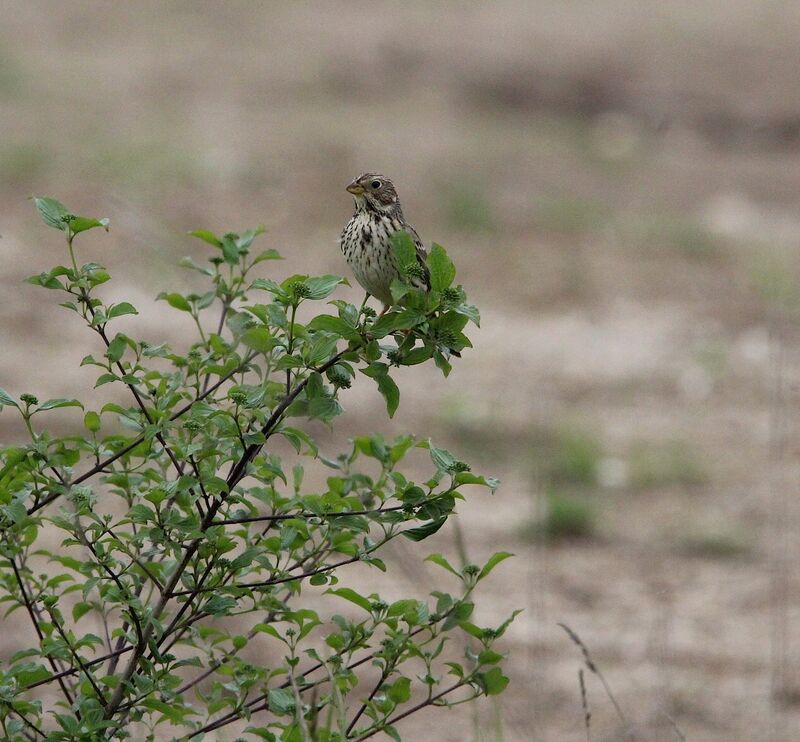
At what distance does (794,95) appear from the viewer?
16.3 m

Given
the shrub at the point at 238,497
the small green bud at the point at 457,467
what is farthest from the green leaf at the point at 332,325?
the small green bud at the point at 457,467

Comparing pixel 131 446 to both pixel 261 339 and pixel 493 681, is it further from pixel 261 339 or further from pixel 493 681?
pixel 493 681

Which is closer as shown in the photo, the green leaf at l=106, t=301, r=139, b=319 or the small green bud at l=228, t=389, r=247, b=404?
the small green bud at l=228, t=389, r=247, b=404

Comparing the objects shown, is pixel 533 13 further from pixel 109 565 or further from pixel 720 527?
pixel 109 565

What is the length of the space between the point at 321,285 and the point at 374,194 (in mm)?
1464

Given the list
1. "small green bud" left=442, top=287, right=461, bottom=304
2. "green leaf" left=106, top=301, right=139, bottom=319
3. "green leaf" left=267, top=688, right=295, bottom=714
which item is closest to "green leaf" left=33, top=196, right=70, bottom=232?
"green leaf" left=106, top=301, right=139, bottom=319

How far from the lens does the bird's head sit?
4.30 m

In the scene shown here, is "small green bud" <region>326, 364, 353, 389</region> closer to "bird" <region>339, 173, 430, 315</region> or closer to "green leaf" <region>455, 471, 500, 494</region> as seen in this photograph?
"green leaf" <region>455, 471, 500, 494</region>

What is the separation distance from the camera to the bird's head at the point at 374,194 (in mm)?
4297

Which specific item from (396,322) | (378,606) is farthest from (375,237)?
(378,606)

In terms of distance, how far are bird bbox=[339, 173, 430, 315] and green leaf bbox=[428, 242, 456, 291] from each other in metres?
0.48

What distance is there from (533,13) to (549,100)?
3039 millimetres

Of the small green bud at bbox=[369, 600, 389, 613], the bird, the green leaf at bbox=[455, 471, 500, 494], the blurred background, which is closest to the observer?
the green leaf at bbox=[455, 471, 500, 494]

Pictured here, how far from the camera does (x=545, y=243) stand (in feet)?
39.7
